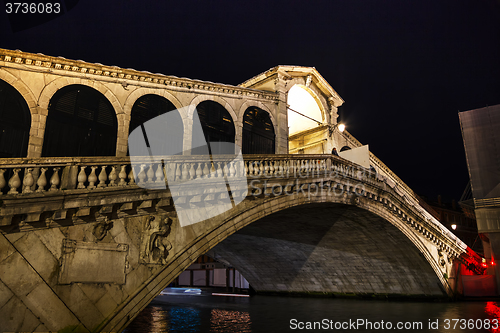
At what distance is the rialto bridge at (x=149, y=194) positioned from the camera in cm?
671

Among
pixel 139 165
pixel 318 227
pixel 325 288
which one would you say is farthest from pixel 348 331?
pixel 325 288

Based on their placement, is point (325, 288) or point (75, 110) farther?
point (325, 288)

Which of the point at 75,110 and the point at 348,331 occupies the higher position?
the point at 75,110

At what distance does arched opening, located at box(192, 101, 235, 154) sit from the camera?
13.2 m

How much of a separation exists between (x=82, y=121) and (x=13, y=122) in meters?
1.70

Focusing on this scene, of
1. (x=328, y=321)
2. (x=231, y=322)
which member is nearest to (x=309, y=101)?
(x=328, y=321)

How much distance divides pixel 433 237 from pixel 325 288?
25.2ft

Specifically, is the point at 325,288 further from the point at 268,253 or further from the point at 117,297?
the point at 117,297

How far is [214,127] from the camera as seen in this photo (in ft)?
44.6

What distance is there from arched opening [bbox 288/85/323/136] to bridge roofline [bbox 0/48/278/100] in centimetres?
519

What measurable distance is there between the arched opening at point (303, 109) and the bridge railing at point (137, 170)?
6240 millimetres

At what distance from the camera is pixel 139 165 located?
26.3 ft

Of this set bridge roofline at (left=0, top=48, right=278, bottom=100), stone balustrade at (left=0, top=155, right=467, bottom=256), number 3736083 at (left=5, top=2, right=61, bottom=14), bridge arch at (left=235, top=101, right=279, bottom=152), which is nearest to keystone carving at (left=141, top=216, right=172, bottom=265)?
stone balustrade at (left=0, top=155, right=467, bottom=256)

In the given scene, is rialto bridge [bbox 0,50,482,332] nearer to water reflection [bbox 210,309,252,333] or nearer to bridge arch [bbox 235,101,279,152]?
bridge arch [bbox 235,101,279,152]
